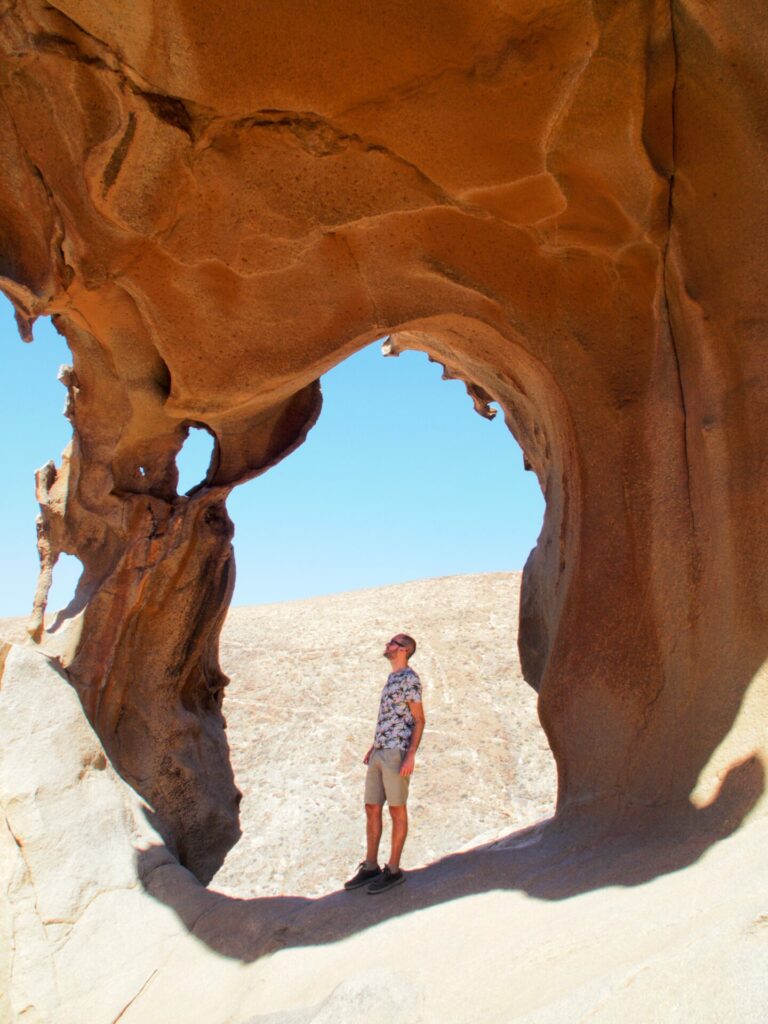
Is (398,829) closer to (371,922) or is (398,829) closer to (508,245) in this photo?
(371,922)

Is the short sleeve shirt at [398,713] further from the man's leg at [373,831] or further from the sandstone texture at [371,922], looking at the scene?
the sandstone texture at [371,922]

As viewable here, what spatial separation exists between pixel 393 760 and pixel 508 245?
214 cm

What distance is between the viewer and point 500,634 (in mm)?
10242

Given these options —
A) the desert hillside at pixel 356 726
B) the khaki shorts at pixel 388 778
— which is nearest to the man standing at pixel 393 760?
the khaki shorts at pixel 388 778

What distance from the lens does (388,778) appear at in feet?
10.9

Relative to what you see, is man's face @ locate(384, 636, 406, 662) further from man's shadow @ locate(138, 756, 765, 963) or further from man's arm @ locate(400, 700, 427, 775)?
man's shadow @ locate(138, 756, 765, 963)

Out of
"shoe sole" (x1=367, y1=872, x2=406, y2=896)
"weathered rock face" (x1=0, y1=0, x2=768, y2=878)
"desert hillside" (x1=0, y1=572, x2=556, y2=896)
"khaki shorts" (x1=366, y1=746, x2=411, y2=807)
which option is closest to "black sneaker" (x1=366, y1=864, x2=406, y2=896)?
"shoe sole" (x1=367, y1=872, x2=406, y2=896)

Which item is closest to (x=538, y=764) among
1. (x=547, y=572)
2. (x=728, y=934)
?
(x=547, y=572)

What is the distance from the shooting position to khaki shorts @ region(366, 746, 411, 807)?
332 cm

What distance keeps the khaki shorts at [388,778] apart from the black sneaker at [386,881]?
0.78 ft

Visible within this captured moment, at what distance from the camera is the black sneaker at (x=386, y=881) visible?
3.19 meters

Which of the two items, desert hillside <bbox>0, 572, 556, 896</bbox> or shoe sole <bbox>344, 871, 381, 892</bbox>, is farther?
desert hillside <bbox>0, 572, 556, 896</bbox>

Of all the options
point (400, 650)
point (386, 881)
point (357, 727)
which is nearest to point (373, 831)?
point (386, 881)

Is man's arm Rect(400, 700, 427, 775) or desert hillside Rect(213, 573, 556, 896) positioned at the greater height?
man's arm Rect(400, 700, 427, 775)
